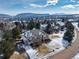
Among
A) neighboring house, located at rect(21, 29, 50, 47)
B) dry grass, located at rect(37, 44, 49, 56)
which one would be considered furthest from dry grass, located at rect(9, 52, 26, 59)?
neighboring house, located at rect(21, 29, 50, 47)

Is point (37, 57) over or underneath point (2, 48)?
underneath

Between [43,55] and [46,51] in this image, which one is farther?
[46,51]

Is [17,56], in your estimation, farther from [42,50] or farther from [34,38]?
[34,38]

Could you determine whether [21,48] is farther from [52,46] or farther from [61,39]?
[61,39]

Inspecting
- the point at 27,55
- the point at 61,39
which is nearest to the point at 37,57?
the point at 27,55

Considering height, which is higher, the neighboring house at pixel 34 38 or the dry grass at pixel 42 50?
the neighboring house at pixel 34 38

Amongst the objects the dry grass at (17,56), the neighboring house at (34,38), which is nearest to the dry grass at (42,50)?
the neighboring house at (34,38)

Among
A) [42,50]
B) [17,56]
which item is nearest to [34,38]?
[42,50]

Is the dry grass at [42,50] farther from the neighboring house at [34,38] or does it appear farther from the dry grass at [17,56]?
the dry grass at [17,56]

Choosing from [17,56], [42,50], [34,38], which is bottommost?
[42,50]

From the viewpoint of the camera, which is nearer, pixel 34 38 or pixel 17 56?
pixel 17 56

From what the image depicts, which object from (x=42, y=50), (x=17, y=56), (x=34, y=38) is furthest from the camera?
(x=34, y=38)
